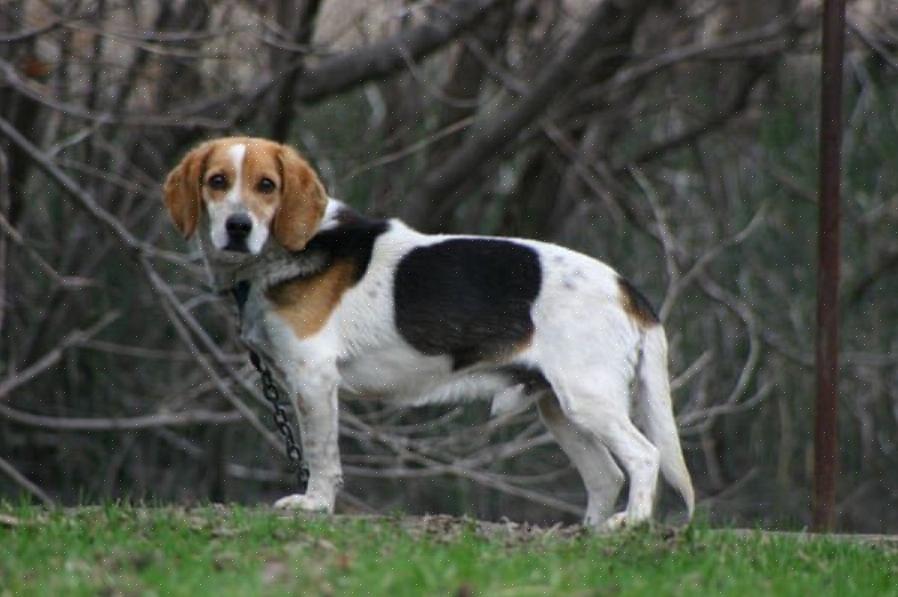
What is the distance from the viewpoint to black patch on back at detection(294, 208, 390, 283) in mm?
7402

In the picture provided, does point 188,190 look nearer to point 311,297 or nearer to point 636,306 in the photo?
point 311,297

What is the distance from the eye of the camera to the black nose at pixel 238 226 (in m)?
7.08

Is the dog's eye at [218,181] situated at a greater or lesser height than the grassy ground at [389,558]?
greater

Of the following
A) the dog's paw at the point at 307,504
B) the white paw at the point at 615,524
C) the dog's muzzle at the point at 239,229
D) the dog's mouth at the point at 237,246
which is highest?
the dog's muzzle at the point at 239,229

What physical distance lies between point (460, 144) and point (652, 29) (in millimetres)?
1510

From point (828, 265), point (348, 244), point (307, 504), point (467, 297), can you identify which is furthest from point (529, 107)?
point (307, 504)

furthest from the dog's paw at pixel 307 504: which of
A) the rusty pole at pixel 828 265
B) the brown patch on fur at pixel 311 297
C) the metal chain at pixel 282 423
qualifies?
the rusty pole at pixel 828 265

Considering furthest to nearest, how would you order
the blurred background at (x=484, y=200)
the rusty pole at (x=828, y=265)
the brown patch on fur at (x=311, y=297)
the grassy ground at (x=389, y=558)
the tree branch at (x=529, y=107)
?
the blurred background at (x=484, y=200) → the tree branch at (x=529, y=107) → the rusty pole at (x=828, y=265) → the brown patch on fur at (x=311, y=297) → the grassy ground at (x=389, y=558)

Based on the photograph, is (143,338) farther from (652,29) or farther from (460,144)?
(652,29)

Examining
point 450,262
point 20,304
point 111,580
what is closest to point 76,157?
point 20,304

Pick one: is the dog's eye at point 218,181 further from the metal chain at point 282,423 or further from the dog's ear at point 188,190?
the metal chain at point 282,423

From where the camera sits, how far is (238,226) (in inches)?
279

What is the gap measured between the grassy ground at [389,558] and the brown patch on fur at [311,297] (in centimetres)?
90

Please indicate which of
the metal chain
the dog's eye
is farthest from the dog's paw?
the dog's eye
